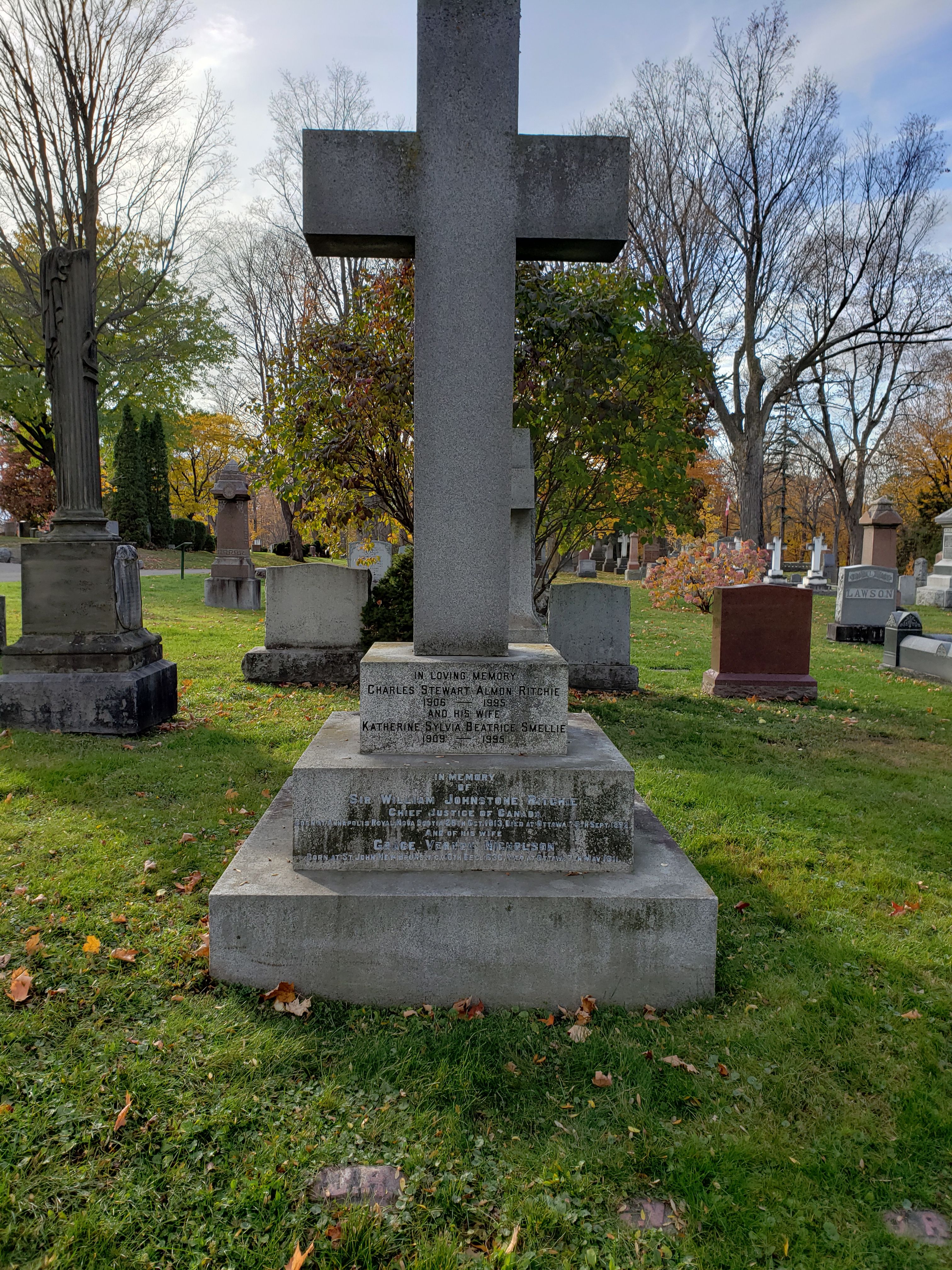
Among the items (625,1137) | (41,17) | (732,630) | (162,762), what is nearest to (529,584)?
(732,630)

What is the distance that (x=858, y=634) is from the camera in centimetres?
1467

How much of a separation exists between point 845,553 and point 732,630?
1935 inches

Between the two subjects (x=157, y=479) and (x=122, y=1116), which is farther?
(x=157, y=479)

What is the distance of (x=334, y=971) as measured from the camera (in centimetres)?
282

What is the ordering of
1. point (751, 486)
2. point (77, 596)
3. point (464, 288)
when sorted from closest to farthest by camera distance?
point (464, 288) → point (77, 596) → point (751, 486)

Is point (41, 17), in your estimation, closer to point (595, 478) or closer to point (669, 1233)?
point (595, 478)

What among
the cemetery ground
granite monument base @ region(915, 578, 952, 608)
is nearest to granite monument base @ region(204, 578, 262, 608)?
the cemetery ground

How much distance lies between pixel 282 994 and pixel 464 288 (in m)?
2.86

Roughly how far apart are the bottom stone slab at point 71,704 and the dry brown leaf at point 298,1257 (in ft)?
16.7

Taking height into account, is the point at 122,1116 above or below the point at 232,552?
below

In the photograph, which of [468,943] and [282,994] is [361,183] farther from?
[282,994]

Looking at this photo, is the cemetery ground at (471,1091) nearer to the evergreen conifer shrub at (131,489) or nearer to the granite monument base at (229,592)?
the granite monument base at (229,592)

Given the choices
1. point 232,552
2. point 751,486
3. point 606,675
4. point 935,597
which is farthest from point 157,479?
point 935,597

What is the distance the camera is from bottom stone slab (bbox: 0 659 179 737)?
6191 millimetres
